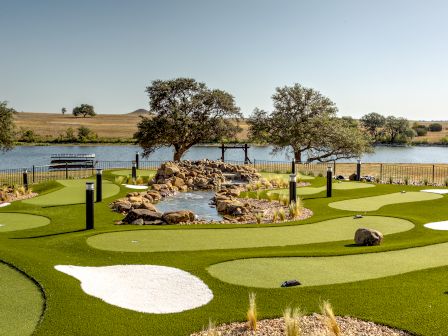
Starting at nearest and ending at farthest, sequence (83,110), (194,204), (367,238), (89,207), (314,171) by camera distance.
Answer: (367,238)
(89,207)
(194,204)
(314,171)
(83,110)

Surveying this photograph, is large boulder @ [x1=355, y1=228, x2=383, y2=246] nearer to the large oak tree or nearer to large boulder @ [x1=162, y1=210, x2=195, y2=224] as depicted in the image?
large boulder @ [x1=162, y1=210, x2=195, y2=224]

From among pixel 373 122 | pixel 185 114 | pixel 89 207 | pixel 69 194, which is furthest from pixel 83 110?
pixel 89 207

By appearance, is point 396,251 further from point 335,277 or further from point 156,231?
point 156,231

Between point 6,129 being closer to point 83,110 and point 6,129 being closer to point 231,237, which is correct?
point 231,237

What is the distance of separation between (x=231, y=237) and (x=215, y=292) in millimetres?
3804

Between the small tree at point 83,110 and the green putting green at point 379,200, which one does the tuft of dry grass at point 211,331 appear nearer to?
the green putting green at point 379,200

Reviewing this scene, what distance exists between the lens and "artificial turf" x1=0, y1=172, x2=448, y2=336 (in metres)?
5.73

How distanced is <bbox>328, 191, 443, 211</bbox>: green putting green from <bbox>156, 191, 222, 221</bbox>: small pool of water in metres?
4.17

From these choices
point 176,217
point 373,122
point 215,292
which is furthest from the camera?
point 373,122

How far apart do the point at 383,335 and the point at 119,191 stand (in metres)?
15.0

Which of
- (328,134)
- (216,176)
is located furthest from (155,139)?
(328,134)

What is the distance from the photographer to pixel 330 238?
34.7 ft

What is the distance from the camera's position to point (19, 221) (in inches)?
486

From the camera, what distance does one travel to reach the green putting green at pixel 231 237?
9617 millimetres
